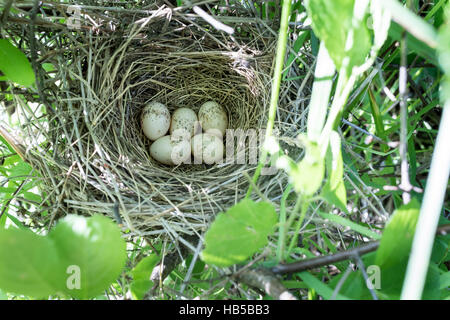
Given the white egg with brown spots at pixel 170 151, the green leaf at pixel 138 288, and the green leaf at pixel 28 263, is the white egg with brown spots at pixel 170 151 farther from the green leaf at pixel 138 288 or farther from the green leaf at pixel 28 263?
the green leaf at pixel 28 263

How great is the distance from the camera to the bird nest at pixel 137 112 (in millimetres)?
1157

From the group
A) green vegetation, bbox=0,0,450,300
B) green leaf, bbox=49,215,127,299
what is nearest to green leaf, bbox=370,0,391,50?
green vegetation, bbox=0,0,450,300

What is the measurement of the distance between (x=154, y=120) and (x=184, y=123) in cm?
13

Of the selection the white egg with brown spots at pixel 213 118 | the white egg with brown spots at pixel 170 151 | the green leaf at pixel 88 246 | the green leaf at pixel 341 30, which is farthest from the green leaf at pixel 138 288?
the white egg with brown spots at pixel 213 118

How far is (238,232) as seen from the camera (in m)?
0.71

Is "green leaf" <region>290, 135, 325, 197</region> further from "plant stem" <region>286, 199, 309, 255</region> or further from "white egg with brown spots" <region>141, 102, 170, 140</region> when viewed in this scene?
"white egg with brown spots" <region>141, 102, 170, 140</region>

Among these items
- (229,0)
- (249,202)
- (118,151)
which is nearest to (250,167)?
(118,151)

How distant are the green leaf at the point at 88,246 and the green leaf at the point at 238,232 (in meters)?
0.16

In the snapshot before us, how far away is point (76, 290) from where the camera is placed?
658 millimetres

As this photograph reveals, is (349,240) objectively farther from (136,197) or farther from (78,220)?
(78,220)

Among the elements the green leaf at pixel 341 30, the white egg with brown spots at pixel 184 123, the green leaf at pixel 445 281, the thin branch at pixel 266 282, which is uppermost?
the green leaf at pixel 341 30

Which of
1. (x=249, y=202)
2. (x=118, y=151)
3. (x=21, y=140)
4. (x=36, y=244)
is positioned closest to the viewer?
(x=36, y=244)
